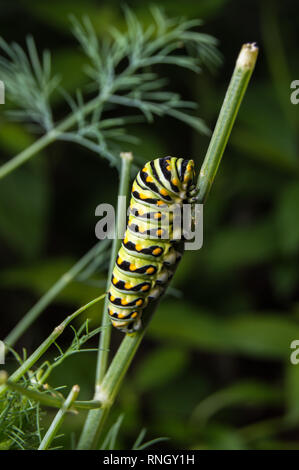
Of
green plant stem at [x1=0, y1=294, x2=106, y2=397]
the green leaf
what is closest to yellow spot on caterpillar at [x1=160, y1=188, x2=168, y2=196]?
green plant stem at [x1=0, y1=294, x2=106, y2=397]

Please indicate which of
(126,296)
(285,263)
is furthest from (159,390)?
(126,296)

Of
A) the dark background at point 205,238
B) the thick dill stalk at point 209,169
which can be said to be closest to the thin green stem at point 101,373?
the thick dill stalk at point 209,169

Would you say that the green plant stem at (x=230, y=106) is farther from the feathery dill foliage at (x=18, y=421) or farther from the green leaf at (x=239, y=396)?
the green leaf at (x=239, y=396)

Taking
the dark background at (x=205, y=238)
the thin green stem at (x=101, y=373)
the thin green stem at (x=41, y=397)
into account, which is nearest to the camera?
the thin green stem at (x=41, y=397)

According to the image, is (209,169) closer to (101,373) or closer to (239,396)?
(101,373)

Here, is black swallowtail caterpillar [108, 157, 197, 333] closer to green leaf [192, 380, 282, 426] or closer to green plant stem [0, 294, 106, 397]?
green plant stem [0, 294, 106, 397]

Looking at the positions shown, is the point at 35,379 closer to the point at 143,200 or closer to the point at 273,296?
the point at 143,200
